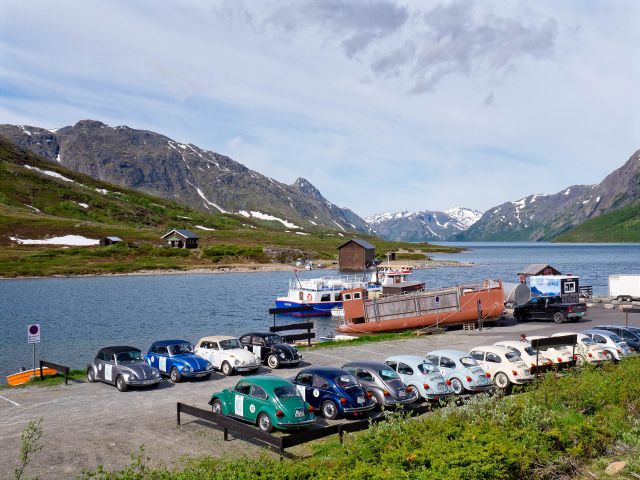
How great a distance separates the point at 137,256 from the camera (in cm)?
14425

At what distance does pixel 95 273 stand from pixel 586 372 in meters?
114

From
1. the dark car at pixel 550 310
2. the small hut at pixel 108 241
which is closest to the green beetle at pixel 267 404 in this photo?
the dark car at pixel 550 310

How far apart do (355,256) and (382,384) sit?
125m

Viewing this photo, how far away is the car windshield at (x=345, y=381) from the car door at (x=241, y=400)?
11.8 feet

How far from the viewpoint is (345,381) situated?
2255cm

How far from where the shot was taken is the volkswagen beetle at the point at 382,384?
23.0m

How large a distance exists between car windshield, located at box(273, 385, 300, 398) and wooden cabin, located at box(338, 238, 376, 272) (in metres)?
126

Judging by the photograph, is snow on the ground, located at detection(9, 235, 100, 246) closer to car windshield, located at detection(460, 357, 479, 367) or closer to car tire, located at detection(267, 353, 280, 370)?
car tire, located at detection(267, 353, 280, 370)

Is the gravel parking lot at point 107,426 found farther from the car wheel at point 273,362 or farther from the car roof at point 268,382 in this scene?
the car roof at point 268,382

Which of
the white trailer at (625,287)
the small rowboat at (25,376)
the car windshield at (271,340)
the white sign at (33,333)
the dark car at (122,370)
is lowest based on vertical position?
the small rowboat at (25,376)

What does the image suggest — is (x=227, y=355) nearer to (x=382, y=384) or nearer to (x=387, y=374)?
(x=387, y=374)

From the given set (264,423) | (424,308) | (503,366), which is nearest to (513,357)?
(503,366)

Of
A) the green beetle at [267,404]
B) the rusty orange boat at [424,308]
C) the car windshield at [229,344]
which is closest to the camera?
the green beetle at [267,404]

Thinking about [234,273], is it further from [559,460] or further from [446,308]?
[559,460]
